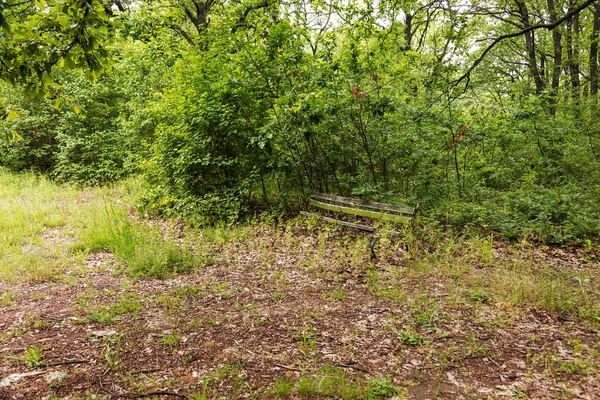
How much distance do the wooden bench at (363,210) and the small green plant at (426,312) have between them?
4.78 feet

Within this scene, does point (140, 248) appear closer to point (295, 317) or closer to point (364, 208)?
point (295, 317)

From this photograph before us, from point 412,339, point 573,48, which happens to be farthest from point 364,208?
point 573,48

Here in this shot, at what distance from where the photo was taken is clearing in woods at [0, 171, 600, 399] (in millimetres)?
3205

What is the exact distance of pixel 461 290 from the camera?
489 cm

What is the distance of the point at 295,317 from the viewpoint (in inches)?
175

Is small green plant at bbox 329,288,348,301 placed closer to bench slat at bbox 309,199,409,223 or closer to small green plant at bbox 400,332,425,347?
small green plant at bbox 400,332,425,347

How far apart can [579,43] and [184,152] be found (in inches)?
544

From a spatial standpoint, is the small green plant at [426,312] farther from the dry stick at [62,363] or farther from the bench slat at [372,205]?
the dry stick at [62,363]

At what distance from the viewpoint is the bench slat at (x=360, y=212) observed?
20.5 ft

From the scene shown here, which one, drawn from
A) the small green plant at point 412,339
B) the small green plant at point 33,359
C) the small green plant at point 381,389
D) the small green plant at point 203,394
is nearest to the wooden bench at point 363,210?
the small green plant at point 412,339

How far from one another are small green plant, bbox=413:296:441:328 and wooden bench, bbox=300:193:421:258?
1.46m

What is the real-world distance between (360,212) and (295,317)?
9.65 ft

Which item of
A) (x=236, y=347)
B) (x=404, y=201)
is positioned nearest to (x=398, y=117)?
(x=404, y=201)

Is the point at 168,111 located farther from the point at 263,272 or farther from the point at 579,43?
the point at 579,43
